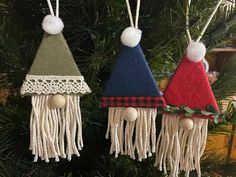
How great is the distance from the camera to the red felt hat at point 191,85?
44 cm

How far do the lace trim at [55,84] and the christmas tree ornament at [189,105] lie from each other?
12cm

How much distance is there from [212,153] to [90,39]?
33 cm

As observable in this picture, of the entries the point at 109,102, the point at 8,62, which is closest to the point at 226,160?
the point at 109,102

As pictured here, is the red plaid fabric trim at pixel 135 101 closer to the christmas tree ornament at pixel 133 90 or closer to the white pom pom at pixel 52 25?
the christmas tree ornament at pixel 133 90

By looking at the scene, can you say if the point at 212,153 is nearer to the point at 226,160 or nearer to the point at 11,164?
the point at 226,160

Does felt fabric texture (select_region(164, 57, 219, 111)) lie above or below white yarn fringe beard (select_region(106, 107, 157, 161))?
above

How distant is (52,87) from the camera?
1.40 feet

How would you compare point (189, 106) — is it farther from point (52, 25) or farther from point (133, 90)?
point (52, 25)

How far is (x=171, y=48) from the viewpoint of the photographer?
516 mm

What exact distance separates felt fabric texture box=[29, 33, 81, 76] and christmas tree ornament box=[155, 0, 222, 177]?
138 mm

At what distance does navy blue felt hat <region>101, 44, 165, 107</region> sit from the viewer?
16.9 inches

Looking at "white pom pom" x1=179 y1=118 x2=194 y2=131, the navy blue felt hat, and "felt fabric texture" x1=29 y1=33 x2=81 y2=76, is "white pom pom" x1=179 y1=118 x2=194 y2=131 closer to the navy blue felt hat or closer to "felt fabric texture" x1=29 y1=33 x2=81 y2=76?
the navy blue felt hat

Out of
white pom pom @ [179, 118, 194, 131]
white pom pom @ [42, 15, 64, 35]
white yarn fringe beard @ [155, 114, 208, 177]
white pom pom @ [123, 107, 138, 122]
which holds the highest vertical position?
white pom pom @ [42, 15, 64, 35]

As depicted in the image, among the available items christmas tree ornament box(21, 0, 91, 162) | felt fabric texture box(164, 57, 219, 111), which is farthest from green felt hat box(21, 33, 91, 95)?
felt fabric texture box(164, 57, 219, 111)
